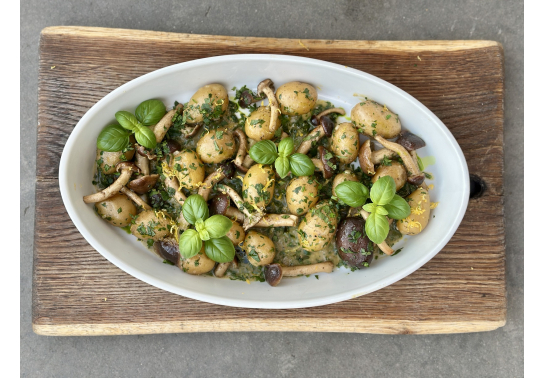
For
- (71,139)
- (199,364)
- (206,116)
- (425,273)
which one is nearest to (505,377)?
(425,273)

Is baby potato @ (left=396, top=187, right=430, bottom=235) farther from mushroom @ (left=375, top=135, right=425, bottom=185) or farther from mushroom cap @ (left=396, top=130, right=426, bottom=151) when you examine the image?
mushroom cap @ (left=396, top=130, right=426, bottom=151)

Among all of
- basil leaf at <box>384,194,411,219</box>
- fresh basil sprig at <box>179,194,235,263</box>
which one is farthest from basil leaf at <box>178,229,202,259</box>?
basil leaf at <box>384,194,411,219</box>

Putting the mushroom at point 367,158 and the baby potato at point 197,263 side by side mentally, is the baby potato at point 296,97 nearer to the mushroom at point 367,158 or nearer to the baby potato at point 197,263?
the mushroom at point 367,158

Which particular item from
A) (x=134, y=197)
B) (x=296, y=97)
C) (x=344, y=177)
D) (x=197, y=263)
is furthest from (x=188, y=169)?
(x=344, y=177)

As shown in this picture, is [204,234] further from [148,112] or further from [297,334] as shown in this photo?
[297,334]

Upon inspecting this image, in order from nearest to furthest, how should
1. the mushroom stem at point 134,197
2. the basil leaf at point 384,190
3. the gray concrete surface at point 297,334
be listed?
the basil leaf at point 384,190 < the mushroom stem at point 134,197 < the gray concrete surface at point 297,334

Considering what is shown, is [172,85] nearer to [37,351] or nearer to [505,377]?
[37,351]

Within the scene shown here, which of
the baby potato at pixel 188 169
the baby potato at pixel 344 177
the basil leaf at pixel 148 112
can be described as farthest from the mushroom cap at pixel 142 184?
the baby potato at pixel 344 177
